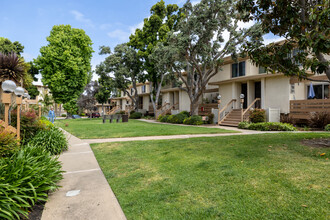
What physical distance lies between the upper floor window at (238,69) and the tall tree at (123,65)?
13.3 metres

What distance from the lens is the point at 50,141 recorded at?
21.4ft

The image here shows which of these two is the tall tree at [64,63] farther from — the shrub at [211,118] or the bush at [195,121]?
the shrub at [211,118]

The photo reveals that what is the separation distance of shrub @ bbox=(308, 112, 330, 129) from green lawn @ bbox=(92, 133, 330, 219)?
8.99 metres

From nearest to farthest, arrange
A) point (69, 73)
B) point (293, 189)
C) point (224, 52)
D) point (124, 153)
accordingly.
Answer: point (293, 189) → point (124, 153) → point (224, 52) → point (69, 73)

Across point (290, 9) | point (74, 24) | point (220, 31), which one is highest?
point (74, 24)

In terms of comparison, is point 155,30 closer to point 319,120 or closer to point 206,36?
point 206,36

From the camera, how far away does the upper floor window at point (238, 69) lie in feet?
62.7

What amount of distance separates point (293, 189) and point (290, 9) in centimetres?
513

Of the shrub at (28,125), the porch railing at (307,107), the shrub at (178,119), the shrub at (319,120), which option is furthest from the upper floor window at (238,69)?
the shrub at (28,125)

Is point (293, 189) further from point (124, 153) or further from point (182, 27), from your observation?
point (182, 27)

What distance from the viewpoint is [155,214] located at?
2.56 meters

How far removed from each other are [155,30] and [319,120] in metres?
20.0

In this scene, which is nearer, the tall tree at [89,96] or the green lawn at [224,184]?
the green lawn at [224,184]

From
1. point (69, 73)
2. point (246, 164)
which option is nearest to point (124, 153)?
point (246, 164)
